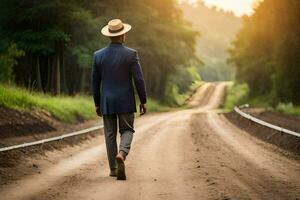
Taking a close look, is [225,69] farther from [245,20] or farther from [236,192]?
[236,192]

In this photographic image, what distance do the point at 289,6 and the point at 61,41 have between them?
1586 centimetres

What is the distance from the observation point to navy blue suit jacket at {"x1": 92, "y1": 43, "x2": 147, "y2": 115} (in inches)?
331

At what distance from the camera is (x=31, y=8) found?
29.5 metres

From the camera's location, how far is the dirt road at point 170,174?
22.5 feet

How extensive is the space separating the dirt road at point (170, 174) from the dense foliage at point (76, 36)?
9967 mm

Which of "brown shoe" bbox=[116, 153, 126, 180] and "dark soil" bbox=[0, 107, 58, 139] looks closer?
"brown shoe" bbox=[116, 153, 126, 180]

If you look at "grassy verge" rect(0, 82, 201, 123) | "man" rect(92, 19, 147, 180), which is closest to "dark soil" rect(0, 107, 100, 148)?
"grassy verge" rect(0, 82, 201, 123)

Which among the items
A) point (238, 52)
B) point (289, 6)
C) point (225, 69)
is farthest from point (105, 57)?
point (225, 69)

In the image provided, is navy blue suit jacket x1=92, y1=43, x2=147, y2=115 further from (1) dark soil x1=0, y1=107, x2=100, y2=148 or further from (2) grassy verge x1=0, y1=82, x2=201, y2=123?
(2) grassy verge x1=0, y1=82, x2=201, y2=123

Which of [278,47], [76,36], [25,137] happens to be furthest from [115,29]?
[278,47]

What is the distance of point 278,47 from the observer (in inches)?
1492

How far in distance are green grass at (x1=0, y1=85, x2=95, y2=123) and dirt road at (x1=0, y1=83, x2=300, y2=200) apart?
3.97 m

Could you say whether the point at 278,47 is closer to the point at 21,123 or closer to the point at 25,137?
Result: the point at 21,123

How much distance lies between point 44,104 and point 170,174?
11.8 m
